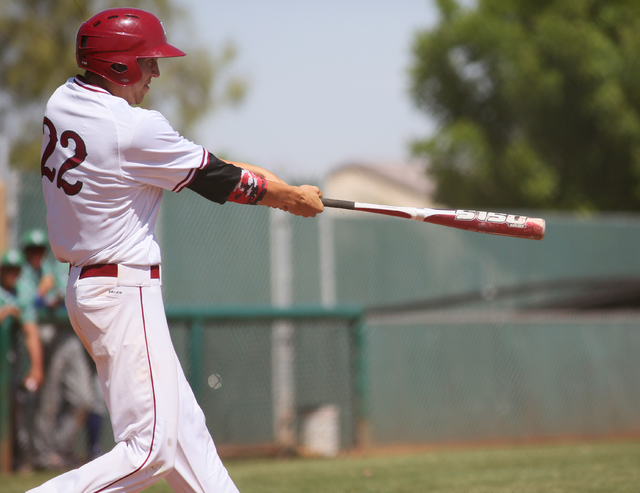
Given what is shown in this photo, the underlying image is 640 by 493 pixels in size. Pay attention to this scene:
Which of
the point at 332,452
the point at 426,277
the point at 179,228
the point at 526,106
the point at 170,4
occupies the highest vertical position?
the point at 170,4

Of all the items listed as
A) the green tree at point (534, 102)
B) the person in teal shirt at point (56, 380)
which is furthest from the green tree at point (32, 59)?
the person in teal shirt at point (56, 380)

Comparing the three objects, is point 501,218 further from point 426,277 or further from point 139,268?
point 426,277

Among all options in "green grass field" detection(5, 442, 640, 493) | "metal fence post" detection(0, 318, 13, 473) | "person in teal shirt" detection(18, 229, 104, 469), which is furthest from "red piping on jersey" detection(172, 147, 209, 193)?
"metal fence post" detection(0, 318, 13, 473)

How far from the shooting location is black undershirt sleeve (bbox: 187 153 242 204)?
300 cm

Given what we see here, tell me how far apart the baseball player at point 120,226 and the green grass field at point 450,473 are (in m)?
Result: 2.60

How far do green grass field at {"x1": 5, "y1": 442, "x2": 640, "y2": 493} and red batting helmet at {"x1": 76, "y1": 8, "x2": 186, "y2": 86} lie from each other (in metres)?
3.20

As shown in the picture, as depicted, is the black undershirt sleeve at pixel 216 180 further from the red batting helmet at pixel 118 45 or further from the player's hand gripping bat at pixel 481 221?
the player's hand gripping bat at pixel 481 221

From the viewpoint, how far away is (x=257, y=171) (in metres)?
3.29

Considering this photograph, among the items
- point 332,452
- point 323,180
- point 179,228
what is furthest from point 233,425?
point 323,180

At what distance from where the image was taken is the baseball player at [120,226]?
2861mm

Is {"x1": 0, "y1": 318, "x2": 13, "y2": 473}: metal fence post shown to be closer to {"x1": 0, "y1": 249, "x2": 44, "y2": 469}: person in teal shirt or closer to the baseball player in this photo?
{"x1": 0, "y1": 249, "x2": 44, "y2": 469}: person in teal shirt

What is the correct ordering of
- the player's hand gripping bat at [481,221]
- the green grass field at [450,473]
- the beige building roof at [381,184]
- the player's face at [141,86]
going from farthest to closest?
the beige building roof at [381,184]
the green grass field at [450,473]
the player's hand gripping bat at [481,221]
the player's face at [141,86]

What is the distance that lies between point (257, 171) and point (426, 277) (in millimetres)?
7152

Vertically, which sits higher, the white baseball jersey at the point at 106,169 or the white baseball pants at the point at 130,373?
the white baseball jersey at the point at 106,169
